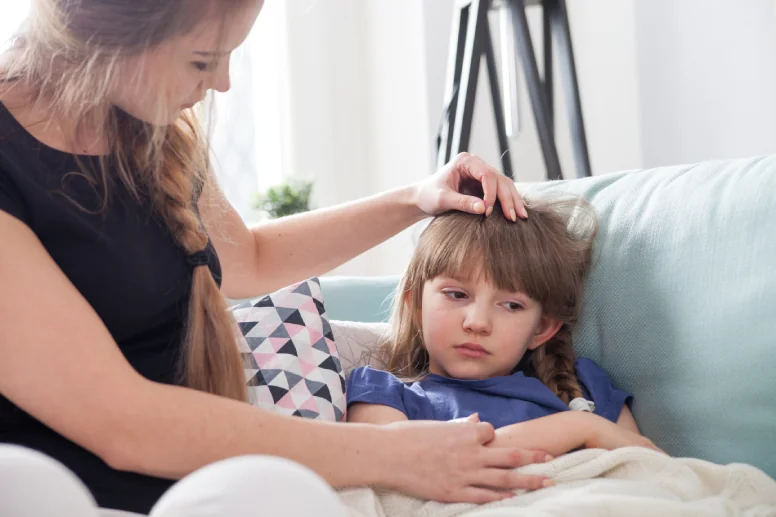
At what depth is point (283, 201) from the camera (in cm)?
311

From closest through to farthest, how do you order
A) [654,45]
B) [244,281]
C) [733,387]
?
[733,387]
[244,281]
[654,45]

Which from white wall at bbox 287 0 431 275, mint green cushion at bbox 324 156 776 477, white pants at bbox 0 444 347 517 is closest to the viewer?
white pants at bbox 0 444 347 517

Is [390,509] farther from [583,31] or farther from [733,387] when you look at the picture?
[583,31]

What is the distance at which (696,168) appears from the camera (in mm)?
1332

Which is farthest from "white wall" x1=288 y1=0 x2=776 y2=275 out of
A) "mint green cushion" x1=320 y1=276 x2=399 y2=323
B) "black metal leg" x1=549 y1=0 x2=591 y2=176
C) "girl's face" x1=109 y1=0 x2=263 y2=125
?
"girl's face" x1=109 y1=0 x2=263 y2=125

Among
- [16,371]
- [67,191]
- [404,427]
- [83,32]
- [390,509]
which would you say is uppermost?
[83,32]

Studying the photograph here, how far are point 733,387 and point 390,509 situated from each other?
45 cm

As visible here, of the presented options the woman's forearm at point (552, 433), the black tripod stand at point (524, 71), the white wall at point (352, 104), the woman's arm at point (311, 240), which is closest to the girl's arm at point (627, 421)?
the woman's forearm at point (552, 433)

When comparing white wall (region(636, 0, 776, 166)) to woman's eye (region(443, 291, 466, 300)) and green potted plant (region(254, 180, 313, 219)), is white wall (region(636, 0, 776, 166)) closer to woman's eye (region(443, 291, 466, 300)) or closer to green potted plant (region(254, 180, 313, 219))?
green potted plant (region(254, 180, 313, 219))

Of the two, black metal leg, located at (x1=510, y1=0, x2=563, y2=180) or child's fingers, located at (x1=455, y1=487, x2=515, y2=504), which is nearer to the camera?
child's fingers, located at (x1=455, y1=487, x2=515, y2=504)

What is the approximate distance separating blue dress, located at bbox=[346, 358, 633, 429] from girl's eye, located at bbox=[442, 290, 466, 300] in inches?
4.6

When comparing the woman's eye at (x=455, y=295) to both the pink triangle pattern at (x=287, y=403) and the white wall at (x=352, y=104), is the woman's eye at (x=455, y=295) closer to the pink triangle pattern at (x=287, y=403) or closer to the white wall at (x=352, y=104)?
the pink triangle pattern at (x=287, y=403)

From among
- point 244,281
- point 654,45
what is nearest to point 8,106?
point 244,281

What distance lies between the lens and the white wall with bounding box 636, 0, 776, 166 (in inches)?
102
